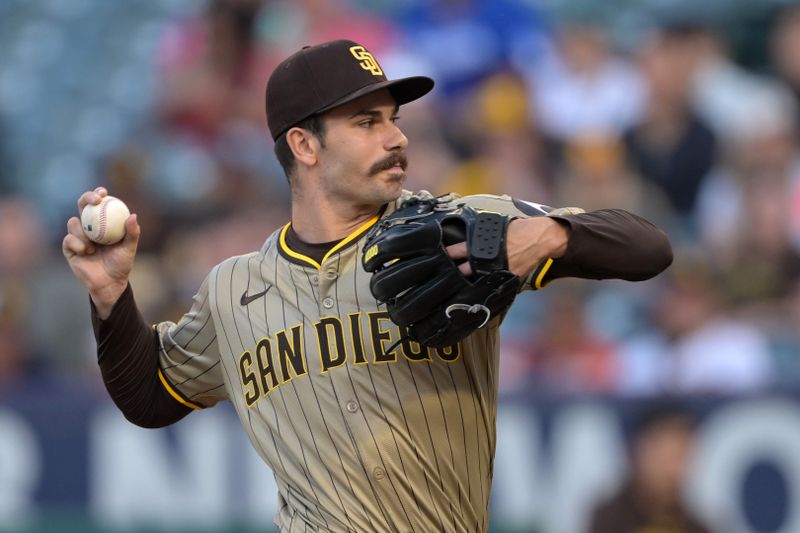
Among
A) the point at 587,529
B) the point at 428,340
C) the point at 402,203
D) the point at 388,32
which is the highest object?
the point at 388,32

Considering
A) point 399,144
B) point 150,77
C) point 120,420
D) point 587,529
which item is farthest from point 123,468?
point 150,77

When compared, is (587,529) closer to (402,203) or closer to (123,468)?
(123,468)

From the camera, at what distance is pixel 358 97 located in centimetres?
363

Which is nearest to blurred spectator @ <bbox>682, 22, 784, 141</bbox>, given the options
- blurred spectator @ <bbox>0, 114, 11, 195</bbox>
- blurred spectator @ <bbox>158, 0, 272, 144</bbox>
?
blurred spectator @ <bbox>158, 0, 272, 144</bbox>

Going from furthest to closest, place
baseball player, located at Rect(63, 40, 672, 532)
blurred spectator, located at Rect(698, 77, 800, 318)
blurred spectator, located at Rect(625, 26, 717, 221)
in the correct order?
blurred spectator, located at Rect(625, 26, 717, 221) < blurred spectator, located at Rect(698, 77, 800, 318) < baseball player, located at Rect(63, 40, 672, 532)

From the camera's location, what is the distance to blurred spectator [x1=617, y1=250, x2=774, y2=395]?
694 cm

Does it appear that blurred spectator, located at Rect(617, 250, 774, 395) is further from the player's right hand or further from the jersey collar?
the player's right hand

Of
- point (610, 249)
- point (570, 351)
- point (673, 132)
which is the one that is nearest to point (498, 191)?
point (673, 132)

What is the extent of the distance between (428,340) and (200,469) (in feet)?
12.4

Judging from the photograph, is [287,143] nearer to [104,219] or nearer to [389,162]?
[389,162]

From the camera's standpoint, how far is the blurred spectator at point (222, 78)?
9703mm

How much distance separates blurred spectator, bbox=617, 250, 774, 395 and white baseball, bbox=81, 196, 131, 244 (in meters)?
3.68

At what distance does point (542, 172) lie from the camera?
8.41 metres

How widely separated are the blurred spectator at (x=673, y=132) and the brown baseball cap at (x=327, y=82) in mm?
4607
